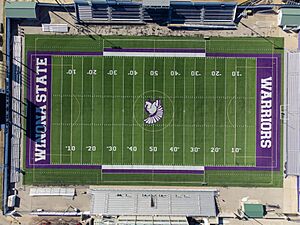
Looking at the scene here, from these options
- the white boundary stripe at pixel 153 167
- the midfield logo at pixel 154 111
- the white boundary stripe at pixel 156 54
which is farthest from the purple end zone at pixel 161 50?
the white boundary stripe at pixel 153 167

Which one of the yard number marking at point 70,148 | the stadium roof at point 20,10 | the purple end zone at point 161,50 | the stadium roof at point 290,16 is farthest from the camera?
the yard number marking at point 70,148

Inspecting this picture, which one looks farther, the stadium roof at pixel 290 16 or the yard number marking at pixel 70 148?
the yard number marking at pixel 70 148

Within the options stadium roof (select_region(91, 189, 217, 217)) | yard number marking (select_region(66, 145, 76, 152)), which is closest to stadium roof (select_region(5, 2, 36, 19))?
yard number marking (select_region(66, 145, 76, 152))

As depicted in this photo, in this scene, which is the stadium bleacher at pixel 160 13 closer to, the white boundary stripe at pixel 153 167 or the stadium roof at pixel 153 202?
the white boundary stripe at pixel 153 167

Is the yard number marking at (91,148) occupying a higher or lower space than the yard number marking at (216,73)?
lower

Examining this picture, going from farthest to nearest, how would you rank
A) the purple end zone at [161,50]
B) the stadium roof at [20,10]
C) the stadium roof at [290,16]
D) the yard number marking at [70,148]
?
the yard number marking at [70,148], the purple end zone at [161,50], the stadium roof at [290,16], the stadium roof at [20,10]

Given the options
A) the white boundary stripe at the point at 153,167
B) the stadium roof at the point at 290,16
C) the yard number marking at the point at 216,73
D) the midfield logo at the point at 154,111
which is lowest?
the white boundary stripe at the point at 153,167

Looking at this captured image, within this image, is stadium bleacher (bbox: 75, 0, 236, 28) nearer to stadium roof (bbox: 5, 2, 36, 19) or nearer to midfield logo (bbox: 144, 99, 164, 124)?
stadium roof (bbox: 5, 2, 36, 19)
